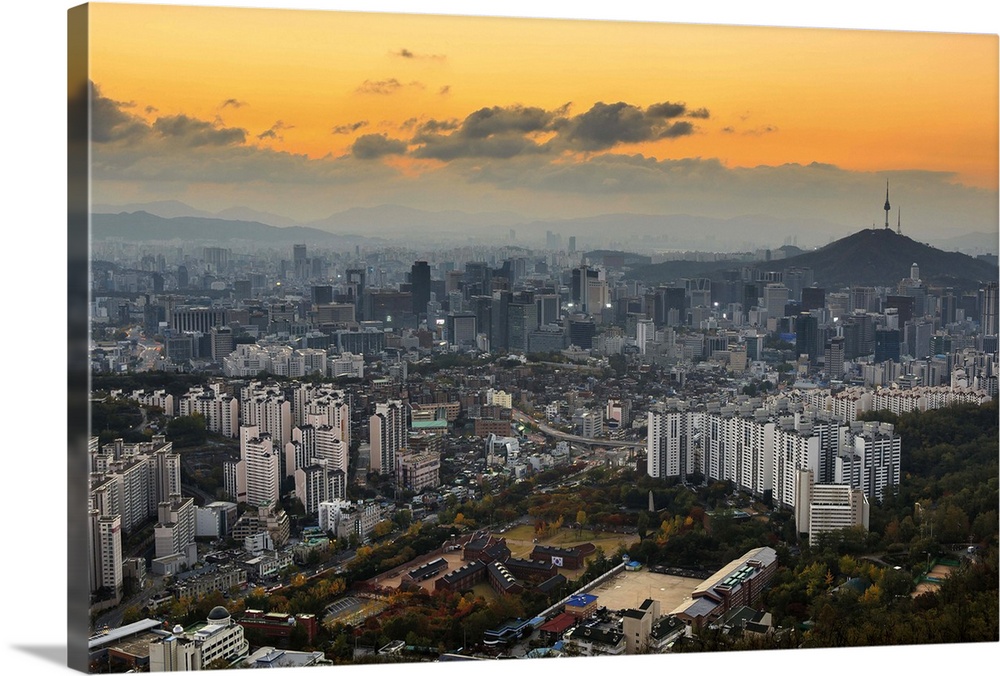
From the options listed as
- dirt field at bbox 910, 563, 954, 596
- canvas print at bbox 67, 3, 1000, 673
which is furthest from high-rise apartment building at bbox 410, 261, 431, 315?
dirt field at bbox 910, 563, 954, 596

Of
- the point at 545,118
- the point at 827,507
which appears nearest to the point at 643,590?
the point at 827,507

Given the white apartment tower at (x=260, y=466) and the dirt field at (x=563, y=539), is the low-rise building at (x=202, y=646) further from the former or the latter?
the dirt field at (x=563, y=539)

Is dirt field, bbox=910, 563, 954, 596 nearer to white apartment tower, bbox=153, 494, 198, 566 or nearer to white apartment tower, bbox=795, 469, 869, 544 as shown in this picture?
white apartment tower, bbox=795, 469, 869, 544

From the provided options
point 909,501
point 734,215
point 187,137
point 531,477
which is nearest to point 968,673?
point 909,501

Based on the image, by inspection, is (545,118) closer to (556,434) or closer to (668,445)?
(556,434)

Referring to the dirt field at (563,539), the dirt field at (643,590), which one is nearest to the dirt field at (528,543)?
the dirt field at (563,539)
